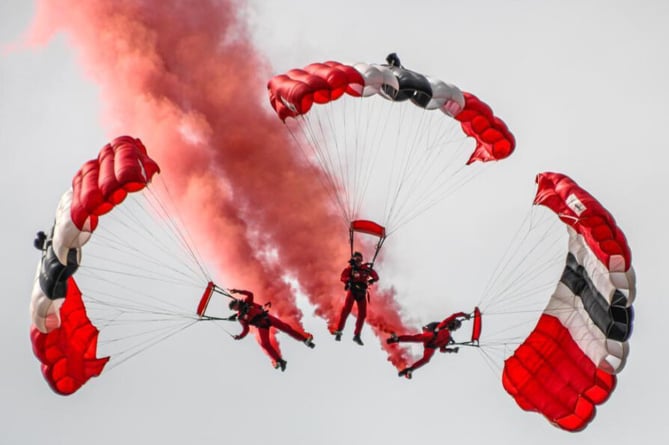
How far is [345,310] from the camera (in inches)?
695

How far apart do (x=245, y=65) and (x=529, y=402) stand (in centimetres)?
796

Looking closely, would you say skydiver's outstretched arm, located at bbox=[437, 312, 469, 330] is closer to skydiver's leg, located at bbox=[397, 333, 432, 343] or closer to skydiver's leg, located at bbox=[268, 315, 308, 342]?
skydiver's leg, located at bbox=[397, 333, 432, 343]

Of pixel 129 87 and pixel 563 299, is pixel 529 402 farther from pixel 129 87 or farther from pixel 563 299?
pixel 129 87

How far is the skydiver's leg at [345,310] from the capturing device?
1758cm

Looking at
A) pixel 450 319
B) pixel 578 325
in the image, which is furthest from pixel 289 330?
pixel 578 325

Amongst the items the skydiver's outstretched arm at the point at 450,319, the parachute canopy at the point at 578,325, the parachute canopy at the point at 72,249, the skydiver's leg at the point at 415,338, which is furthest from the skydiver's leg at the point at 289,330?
the parachute canopy at the point at 578,325

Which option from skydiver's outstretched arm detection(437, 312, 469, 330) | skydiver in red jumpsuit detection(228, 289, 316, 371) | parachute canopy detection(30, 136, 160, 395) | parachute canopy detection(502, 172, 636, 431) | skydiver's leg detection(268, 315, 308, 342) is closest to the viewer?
parachute canopy detection(30, 136, 160, 395)

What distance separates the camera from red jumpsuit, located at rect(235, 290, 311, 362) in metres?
17.4

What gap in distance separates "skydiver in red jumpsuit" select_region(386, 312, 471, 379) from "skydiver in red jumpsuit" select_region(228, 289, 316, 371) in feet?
4.83

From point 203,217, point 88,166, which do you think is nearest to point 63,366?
point 88,166

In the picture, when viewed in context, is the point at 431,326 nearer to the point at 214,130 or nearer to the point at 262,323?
the point at 262,323

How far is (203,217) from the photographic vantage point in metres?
20.1

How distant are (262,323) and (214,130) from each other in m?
4.53

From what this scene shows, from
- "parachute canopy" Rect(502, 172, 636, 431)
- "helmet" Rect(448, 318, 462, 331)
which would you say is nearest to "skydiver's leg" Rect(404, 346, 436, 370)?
"helmet" Rect(448, 318, 462, 331)
